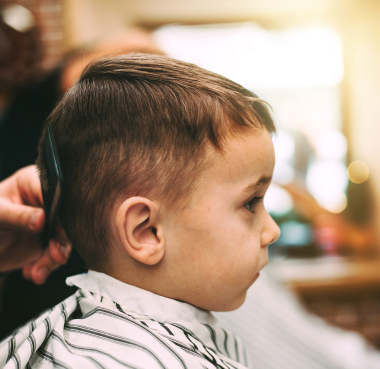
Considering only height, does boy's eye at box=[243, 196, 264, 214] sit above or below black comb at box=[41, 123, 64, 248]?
below

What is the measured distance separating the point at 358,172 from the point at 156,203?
207 centimetres

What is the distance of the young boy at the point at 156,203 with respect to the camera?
0.53 meters

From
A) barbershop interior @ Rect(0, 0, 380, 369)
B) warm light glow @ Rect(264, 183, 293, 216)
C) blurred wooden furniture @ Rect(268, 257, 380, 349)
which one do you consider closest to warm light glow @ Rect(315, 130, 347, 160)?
barbershop interior @ Rect(0, 0, 380, 369)

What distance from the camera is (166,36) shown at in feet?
7.72

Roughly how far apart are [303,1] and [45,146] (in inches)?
83.9

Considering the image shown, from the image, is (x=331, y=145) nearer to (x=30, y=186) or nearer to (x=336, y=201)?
(x=336, y=201)

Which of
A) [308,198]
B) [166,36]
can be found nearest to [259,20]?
[166,36]

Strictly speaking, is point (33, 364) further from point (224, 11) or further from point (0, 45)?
point (224, 11)

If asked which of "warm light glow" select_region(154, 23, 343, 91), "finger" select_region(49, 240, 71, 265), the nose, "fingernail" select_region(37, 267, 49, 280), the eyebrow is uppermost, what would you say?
"warm light glow" select_region(154, 23, 343, 91)

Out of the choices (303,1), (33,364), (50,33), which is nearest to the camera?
(33,364)

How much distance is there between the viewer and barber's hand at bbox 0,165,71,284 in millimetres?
644

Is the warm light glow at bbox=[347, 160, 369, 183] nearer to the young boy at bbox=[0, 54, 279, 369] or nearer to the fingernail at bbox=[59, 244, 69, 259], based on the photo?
Result: the young boy at bbox=[0, 54, 279, 369]

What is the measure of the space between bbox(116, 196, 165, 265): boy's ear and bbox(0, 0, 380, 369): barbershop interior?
1.57 meters

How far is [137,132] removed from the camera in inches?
20.8
